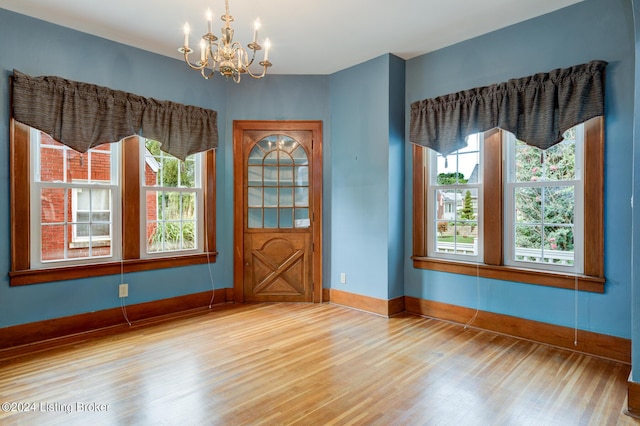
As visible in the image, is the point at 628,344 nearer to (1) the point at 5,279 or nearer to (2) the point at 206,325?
(2) the point at 206,325

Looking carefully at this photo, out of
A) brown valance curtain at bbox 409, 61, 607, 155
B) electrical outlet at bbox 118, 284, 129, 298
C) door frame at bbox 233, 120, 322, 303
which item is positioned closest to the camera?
brown valance curtain at bbox 409, 61, 607, 155

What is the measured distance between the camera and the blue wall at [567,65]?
2930 mm

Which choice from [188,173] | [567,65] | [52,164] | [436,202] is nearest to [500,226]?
[436,202]

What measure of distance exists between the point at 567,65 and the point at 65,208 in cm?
487

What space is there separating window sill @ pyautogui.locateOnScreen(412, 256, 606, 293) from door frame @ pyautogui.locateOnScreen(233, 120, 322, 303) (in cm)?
130

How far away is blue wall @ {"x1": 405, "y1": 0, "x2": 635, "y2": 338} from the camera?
9.61ft

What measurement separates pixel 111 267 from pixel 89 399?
172 cm

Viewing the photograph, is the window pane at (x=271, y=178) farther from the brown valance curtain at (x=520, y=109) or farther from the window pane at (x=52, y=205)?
the window pane at (x=52, y=205)

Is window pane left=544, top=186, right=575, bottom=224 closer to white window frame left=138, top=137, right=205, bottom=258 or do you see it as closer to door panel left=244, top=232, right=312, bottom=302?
door panel left=244, top=232, right=312, bottom=302

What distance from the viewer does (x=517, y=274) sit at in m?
3.51

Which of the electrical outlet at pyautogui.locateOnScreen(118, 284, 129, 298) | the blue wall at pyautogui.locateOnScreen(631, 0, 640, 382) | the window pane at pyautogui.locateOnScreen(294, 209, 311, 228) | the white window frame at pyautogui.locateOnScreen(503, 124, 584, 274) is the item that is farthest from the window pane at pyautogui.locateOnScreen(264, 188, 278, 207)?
the blue wall at pyautogui.locateOnScreen(631, 0, 640, 382)

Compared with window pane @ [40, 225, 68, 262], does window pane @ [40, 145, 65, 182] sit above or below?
above

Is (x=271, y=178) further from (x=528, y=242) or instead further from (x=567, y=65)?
(x=567, y=65)

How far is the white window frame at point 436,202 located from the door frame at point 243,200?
1.40 metres
